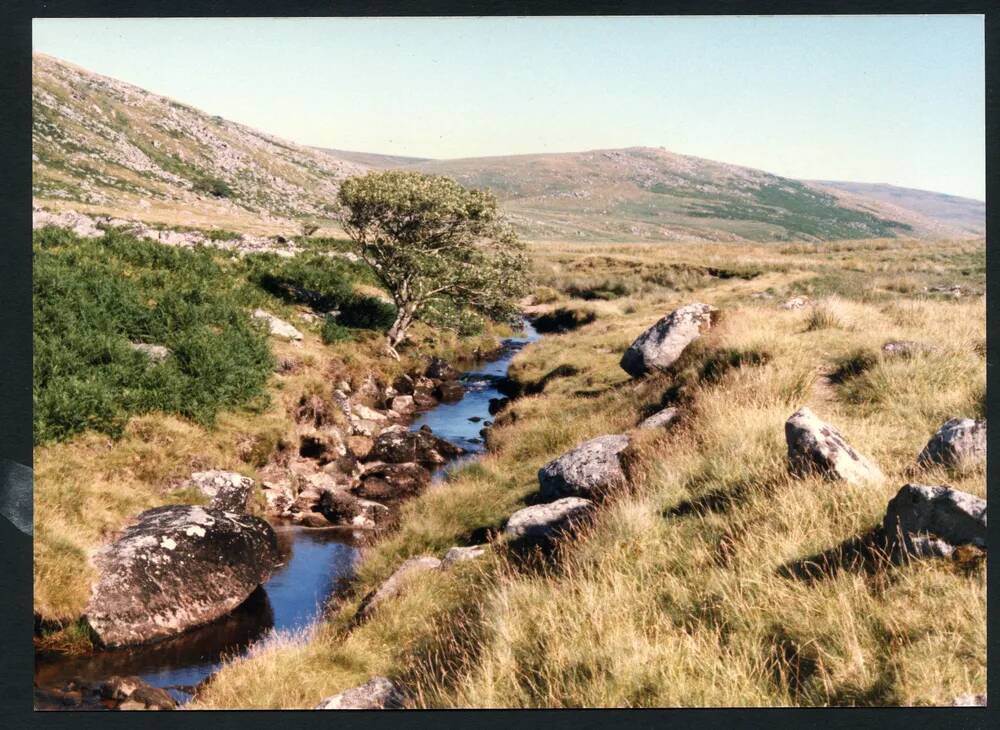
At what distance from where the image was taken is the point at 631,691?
5266mm

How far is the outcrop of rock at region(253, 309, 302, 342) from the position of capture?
22.0 m

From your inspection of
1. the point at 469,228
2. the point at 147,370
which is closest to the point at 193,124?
the point at 469,228

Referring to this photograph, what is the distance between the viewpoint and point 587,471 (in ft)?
Answer: 34.1

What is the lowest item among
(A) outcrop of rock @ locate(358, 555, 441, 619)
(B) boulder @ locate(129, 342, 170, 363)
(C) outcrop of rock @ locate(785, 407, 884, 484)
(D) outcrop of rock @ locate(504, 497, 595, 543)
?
(A) outcrop of rock @ locate(358, 555, 441, 619)

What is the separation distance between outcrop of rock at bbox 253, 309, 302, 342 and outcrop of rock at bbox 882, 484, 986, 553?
64.7ft

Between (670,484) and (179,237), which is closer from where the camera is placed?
(670,484)

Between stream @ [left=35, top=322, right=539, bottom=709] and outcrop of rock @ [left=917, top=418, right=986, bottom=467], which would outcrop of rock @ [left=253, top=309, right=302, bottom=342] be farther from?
outcrop of rock @ [left=917, top=418, right=986, bottom=467]

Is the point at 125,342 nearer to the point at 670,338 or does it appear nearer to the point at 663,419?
the point at 663,419

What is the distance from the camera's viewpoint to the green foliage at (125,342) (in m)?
13.5

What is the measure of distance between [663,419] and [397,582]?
17.8ft

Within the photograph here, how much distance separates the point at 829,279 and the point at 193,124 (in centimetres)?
12004

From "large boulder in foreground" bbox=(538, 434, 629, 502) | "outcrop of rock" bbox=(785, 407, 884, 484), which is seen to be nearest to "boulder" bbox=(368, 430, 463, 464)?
"large boulder in foreground" bbox=(538, 434, 629, 502)

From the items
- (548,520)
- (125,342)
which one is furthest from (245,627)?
(125,342)

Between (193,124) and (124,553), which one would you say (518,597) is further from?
(193,124)
